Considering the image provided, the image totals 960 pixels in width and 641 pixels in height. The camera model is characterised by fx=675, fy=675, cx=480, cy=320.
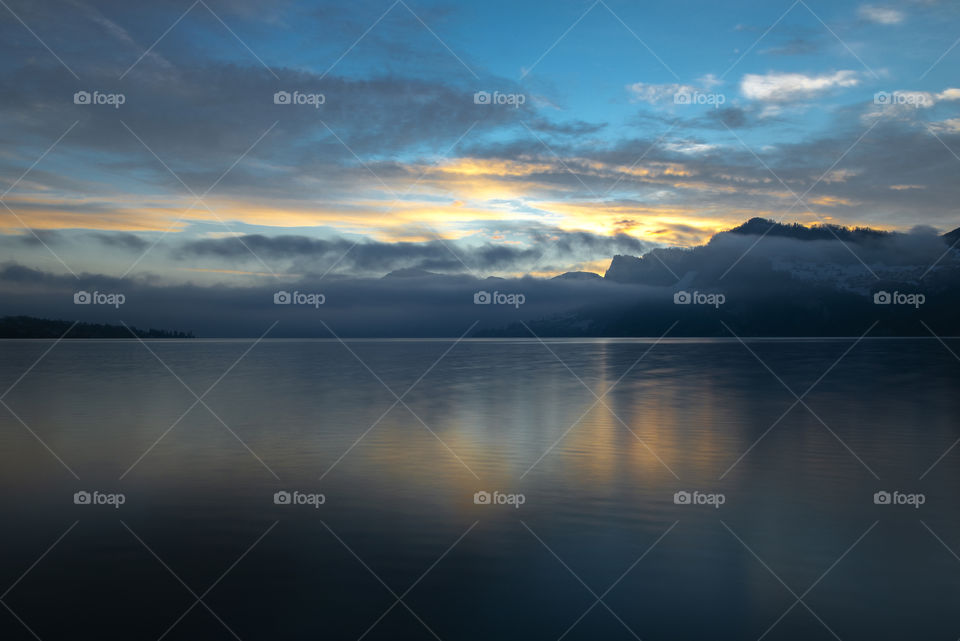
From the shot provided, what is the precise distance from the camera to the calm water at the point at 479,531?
39.4 ft

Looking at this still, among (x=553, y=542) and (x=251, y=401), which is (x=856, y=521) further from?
(x=251, y=401)

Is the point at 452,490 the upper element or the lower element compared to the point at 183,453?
lower

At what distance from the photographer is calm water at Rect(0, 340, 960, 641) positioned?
12.0m

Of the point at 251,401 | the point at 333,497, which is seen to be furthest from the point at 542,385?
the point at 333,497

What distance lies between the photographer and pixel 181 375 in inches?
2940

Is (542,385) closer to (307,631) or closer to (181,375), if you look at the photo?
(181,375)

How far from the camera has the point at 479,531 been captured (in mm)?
16797

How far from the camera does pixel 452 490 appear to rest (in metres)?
20.9

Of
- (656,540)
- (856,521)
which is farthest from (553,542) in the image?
(856,521)

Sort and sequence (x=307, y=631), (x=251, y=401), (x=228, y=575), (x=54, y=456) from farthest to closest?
(x=251, y=401)
(x=54, y=456)
(x=228, y=575)
(x=307, y=631)

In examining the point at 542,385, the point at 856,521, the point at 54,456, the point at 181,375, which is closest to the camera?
the point at 856,521

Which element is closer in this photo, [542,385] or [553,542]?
[553,542]

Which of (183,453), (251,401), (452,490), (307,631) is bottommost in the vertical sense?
(307,631)

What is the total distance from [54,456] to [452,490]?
54.2 ft
